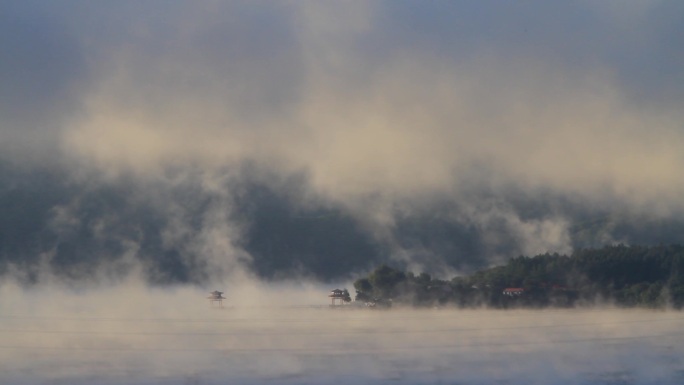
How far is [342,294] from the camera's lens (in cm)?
2238

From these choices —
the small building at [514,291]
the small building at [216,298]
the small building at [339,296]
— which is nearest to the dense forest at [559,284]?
the small building at [514,291]

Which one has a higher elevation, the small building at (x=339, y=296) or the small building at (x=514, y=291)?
the small building at (x=339, y=296)

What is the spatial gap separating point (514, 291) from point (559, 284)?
1.35 m

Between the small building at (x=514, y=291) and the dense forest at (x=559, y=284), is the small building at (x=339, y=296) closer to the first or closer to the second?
the dense forest at (x=559, y=284)

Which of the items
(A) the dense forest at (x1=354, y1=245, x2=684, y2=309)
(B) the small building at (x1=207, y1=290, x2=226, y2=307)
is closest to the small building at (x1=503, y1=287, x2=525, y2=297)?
(A) the dense forest at (x1=354, y1=245, x2=684, y2=309)

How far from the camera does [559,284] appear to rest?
22.8 metres

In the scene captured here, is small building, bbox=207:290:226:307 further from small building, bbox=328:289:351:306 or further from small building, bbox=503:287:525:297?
small building, bbox=503:287:525:297

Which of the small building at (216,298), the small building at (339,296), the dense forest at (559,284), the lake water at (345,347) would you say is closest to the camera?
the lake water at (345,347)

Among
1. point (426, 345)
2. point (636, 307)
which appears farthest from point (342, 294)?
point (636, 307)

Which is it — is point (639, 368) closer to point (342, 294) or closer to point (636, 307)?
point (636, 307)

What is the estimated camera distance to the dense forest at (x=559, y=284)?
72.0 feet

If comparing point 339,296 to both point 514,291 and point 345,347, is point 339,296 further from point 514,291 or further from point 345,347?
point 345,347

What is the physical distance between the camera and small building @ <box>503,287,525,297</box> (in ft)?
73.0

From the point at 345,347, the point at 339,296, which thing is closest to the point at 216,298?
the point at 339,296
